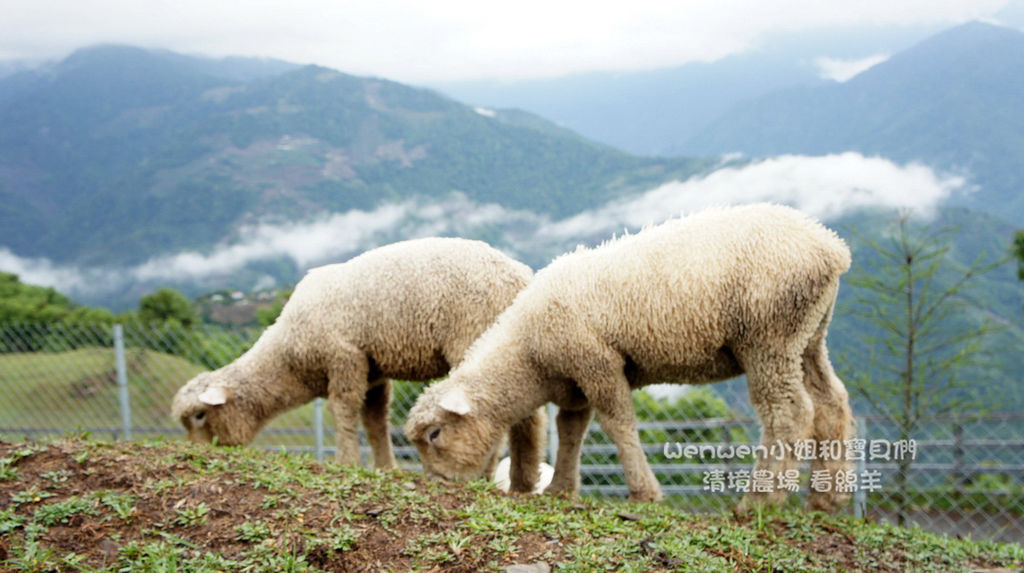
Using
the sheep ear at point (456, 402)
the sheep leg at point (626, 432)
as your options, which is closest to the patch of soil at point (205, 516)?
the sheep ear at point (456, 402)

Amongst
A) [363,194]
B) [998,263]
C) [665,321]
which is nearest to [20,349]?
[665,321]

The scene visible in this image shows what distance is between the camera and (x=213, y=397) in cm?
683

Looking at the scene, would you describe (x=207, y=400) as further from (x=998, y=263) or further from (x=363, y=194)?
(x=363, y=194)

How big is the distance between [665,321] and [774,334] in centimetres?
77

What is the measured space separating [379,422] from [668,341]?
11.7 feet

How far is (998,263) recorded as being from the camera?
26.3ft

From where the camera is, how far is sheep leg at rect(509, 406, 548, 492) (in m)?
6.80

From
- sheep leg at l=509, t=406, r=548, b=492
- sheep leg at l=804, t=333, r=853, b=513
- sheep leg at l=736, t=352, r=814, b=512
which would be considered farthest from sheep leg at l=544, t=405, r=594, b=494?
sheep leg at l=804, t=333, r=853, b=513

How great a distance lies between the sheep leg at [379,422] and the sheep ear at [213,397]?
140 centimetres

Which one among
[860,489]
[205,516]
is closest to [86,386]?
[205,516]

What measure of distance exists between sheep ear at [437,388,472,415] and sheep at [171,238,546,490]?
0.83m

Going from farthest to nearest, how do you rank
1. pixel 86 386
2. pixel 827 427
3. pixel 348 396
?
pixel 86 386, pixel 348 396, pixel 827 427

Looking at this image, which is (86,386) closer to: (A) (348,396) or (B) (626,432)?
(A) (348,396)

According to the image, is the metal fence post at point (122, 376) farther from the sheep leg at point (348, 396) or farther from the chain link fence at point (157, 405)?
the sheep leg at point (348, 396)
